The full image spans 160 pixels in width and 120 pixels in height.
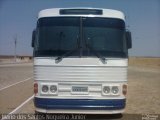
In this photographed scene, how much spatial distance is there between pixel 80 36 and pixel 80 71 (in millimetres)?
1015

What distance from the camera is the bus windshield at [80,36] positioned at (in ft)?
35.6

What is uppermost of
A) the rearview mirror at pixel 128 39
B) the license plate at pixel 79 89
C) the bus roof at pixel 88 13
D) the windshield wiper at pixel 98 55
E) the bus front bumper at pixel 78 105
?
the bus roof at pixel 88 13

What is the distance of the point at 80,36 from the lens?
11.0m

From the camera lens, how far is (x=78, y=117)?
11.5m

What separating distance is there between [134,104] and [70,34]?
17.5 feet

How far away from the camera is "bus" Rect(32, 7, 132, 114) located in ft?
34.8

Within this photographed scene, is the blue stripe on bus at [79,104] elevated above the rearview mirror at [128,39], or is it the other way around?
the rearview mirror at [128,39]

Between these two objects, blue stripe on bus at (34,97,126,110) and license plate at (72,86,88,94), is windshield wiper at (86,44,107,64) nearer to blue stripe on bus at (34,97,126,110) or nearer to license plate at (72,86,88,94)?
license plate at (72,86,88,94)

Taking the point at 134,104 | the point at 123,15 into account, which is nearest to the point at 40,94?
the point at 123,15

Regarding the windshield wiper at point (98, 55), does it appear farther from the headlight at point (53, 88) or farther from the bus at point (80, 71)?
the headlight at point (53, 88)

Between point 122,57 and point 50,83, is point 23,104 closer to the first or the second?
point 50,83

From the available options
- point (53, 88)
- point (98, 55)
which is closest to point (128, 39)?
point (98, 55)

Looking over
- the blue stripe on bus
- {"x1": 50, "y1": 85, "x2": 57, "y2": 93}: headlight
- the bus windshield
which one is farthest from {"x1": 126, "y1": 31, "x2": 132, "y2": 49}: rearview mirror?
{"x1": 50, "y1": 85, "x2": 57, "y2": 93}: headlight

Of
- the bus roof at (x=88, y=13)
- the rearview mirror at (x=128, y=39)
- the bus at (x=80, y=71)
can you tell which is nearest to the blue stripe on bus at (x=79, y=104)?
the bus at (x=80, y=71)
